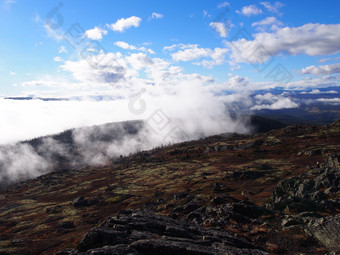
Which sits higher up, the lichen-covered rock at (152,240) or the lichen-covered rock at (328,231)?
the lichen-covered rock at (152,240)

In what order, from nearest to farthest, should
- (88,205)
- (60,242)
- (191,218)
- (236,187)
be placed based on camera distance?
(191,218), (60,242), (236,187), (88,205)

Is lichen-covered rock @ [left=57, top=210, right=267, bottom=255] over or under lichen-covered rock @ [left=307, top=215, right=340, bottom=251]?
over

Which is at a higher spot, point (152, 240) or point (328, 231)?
point (152, 240)

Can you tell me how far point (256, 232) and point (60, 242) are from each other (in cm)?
4963

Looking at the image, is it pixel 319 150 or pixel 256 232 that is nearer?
pixel 256 232

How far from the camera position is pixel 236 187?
9100cm

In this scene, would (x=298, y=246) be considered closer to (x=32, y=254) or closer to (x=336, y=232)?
(x=336, y=232)

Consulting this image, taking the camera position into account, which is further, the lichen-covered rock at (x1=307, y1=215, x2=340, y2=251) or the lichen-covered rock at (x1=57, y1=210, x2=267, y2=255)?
the lichen-covered rock at (x1=307, y1=215, x2=340, y2=251)

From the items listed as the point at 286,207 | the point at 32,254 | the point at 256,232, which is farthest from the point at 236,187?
the point at 32,254

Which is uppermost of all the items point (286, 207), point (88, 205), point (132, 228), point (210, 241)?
point (132, 228)

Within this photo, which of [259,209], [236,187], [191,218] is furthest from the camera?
[236,187]

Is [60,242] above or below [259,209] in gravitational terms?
below

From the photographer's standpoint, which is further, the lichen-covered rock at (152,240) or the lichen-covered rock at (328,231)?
the lichen-covered rock at (328,231)

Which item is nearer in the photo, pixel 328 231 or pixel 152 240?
pixel 152 240
